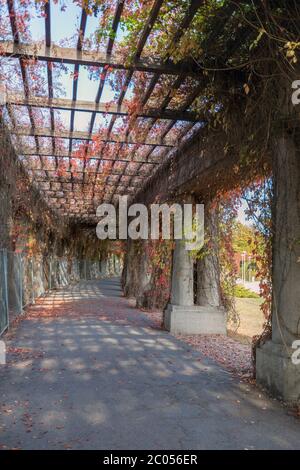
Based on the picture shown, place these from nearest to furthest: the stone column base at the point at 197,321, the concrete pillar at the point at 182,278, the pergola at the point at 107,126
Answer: the pergola at the point at 107,126 → the stone column base at the point at 197,321 → the concrete pillar at the point at 182,278

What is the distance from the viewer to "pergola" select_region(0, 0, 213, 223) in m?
4.77

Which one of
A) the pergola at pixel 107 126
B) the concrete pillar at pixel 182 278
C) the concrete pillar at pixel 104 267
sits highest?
the pergola at pixel 107 126

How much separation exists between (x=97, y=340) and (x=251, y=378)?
319 centimetres

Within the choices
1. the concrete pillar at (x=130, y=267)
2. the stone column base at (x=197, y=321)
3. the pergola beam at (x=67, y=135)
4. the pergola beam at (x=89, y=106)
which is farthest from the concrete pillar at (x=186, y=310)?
the concrete pillar at (x=130, y=267)

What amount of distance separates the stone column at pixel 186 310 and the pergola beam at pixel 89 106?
3.21 m

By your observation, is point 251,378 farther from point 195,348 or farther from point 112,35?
point 112,35

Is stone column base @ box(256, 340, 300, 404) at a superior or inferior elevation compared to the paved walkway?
superior

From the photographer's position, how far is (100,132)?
7859mm

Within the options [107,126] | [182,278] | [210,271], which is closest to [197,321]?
[182,278]

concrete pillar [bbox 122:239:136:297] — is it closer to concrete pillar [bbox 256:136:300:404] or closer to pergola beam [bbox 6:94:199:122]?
pergola beam [bbox 6:94:199:122]

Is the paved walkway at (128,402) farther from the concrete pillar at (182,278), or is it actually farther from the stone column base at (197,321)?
the concrete pillar at (182,278)

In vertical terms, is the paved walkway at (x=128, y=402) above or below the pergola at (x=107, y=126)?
below

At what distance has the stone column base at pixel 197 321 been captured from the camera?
8.45 metres

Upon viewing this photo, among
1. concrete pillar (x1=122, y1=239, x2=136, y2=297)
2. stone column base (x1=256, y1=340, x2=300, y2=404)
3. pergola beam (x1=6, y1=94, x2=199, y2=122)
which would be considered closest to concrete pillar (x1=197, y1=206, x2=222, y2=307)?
pergola beam (x1=6, y1=94, x2=199, y2=122)
